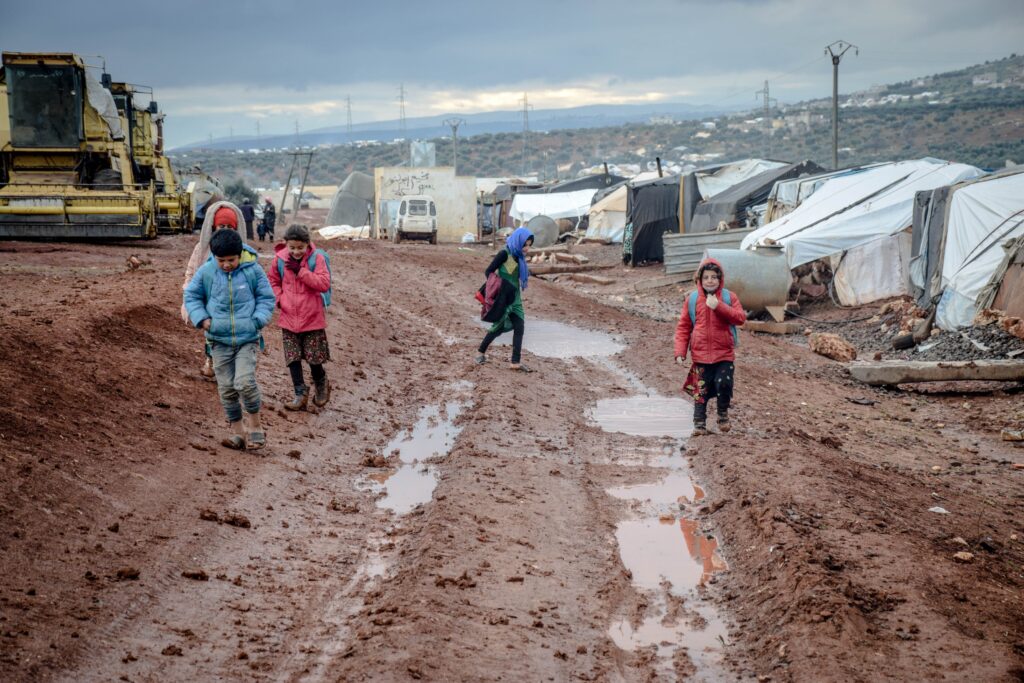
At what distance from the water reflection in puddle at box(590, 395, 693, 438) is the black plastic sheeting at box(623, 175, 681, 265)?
20.3 meters

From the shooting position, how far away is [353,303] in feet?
54.4

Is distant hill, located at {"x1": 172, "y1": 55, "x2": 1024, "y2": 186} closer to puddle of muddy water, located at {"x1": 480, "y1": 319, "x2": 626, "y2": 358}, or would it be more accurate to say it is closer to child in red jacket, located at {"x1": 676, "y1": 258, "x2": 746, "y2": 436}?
puddle of muddy water, located at {"x1": 480, "y1": 319, "x2": 626, "y2": 358}

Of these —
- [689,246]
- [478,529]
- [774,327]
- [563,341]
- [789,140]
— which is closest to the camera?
[478,529]

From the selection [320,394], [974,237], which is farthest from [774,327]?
[320,394]

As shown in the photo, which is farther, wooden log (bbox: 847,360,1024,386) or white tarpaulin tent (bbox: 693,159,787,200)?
white tarpaulin tent (bbox: 693,159,787,200)

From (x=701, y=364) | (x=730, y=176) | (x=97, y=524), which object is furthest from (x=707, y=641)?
(x=730, y=176)

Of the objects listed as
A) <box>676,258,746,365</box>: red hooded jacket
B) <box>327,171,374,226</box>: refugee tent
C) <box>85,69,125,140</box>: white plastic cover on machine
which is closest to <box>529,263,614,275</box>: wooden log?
<box>85,69,125,140</box>: white plastic cover on machine

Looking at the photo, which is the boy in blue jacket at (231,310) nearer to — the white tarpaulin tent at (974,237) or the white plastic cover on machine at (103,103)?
the white tarpaulin tent at (974,237)

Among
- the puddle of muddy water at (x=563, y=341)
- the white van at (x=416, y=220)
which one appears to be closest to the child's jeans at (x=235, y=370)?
the puddle of muddy water at (x=563, y=341)

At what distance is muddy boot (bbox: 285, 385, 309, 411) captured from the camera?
9.38m

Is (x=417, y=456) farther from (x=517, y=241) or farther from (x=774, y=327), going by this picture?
(x=774, y=327)

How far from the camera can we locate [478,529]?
6199 millimetres

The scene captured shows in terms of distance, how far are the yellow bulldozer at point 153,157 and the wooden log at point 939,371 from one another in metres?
17.7

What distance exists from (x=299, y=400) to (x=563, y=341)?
612cm
